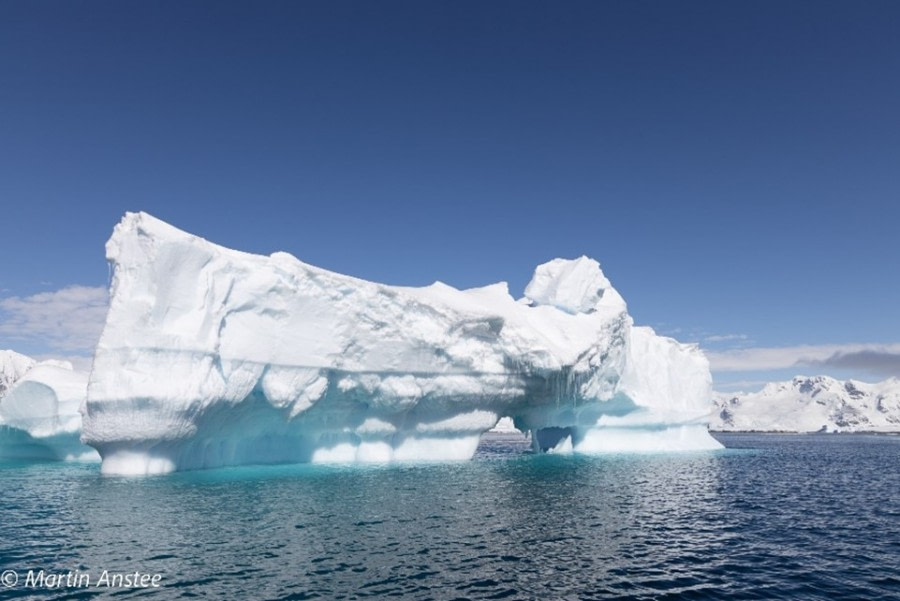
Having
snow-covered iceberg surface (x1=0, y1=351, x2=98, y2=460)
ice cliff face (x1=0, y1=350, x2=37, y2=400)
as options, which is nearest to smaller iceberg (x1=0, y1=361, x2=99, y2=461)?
snow-covered iceberg surface (x1=0, y1=351, x2=98, y2=460)

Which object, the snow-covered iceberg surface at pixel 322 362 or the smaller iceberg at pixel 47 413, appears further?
the smaller iceberg at pixel 47 413

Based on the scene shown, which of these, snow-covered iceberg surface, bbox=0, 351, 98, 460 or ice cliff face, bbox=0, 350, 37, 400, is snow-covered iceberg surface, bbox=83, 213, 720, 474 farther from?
ice cliff face, bbox=0, 350, 37, 400

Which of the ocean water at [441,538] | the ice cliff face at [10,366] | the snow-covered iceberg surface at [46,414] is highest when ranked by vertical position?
the ice cliff face at [10,366]

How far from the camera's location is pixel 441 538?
1647cm

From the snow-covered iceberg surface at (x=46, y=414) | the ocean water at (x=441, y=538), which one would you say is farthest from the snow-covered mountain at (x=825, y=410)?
the snow-covered iceberg surface at (x=46, y=414)

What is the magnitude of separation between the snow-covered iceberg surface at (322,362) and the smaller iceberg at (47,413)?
12.7 metres

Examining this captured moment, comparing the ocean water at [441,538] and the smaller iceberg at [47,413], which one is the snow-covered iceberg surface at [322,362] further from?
the smaller iceberg at [47,413]

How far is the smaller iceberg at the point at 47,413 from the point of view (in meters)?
38.4

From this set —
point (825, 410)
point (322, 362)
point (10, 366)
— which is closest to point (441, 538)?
point (322, 362)

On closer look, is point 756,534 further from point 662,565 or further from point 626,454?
point 626,454

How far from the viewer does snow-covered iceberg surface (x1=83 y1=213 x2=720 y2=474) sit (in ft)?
91.4

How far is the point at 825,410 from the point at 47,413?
20267 cm

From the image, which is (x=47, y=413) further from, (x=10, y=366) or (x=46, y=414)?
(x=10, y=366)

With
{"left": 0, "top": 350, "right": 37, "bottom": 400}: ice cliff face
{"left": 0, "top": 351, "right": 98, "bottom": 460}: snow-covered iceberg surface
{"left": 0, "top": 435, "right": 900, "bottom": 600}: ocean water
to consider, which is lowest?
{"left": 0, "top": 435, "right": 900, "bottom": 600}: ocean water
